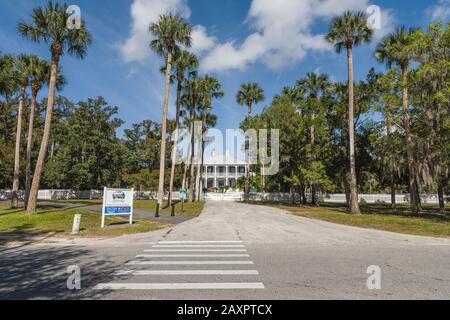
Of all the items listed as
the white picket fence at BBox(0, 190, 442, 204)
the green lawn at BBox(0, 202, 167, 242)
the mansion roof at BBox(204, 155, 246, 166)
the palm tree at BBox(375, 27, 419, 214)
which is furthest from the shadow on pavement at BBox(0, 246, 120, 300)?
the mansion roof at BBox(204, 155, 246, 166)

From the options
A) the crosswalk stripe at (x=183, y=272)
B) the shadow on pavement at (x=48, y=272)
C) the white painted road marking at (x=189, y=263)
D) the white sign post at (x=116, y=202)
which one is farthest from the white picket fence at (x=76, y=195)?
the crosswalk stripe at (x=183, y=272)

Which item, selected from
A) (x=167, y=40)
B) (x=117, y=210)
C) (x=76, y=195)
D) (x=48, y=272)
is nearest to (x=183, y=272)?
(x=48, y=272)

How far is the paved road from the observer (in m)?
5.21

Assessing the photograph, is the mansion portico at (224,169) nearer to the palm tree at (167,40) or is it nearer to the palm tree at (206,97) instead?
the palm tree at (206,97)

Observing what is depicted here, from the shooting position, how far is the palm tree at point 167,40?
23594 millimetres

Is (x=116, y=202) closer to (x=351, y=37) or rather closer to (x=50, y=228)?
(x=50, y=228)

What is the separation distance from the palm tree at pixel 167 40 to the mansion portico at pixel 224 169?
41.6 meters

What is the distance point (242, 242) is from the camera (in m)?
11.0

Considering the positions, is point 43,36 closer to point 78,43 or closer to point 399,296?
point 78,43

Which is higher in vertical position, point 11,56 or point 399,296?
point 11,56

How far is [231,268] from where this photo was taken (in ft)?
22.7

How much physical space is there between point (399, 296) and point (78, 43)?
73.7 feet

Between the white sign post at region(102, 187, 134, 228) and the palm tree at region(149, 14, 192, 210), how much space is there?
7.27 meters
